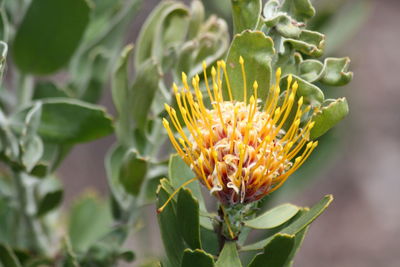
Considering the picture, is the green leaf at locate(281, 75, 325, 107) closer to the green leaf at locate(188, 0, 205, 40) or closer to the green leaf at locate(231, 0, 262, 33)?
the green leaf at locate(231, 0, 262, 33)

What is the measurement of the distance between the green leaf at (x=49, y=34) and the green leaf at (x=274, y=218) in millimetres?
519

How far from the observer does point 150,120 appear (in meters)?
1.22

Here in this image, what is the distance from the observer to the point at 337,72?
95cm

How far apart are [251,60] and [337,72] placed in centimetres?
12

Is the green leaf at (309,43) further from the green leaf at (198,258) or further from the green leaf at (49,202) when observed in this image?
the green leaf at (49,202)

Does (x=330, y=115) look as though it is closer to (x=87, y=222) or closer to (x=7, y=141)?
(x=7, y=141)

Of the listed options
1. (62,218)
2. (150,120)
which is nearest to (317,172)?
(62,218)

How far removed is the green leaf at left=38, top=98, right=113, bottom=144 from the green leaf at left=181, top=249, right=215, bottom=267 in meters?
0.40

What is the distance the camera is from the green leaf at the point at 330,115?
0.89 m

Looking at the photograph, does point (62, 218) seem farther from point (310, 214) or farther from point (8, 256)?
point (310, 214)

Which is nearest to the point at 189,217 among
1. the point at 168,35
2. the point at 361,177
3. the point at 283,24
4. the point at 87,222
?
the point at 283,24

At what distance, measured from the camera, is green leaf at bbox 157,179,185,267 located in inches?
35.8

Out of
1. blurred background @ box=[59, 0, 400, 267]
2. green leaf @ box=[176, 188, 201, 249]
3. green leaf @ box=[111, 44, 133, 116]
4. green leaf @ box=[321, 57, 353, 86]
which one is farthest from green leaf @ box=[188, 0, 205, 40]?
blurred background @ box=[59, 0, 400, 267]

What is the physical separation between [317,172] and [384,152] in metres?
2.45
